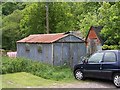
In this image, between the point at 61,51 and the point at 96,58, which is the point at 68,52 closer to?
the point at 61,51

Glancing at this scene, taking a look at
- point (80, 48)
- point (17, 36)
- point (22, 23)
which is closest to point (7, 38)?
point (17, 36)

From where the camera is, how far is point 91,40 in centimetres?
1978

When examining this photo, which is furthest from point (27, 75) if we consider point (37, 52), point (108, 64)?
point (37, 52)

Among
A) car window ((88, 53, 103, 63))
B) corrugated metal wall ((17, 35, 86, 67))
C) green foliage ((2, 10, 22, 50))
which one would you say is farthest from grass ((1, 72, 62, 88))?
green foliage ((2, 10, 22, 50))

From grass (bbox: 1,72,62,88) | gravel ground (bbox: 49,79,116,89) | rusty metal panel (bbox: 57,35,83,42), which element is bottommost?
gravel ground (bbox: 49,79,116,89)

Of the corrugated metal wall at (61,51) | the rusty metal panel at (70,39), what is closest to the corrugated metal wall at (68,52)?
the corrugated metal wall at (61,51)

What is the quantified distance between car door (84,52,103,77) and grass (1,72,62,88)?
1.72 metres

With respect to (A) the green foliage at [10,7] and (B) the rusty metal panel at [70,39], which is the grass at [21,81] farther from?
(A) the green foliage at [10,7]

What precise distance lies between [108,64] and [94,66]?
84 cm

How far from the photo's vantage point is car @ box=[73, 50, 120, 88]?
439 inches

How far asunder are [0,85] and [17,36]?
24574 mm

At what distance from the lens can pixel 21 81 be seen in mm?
11430

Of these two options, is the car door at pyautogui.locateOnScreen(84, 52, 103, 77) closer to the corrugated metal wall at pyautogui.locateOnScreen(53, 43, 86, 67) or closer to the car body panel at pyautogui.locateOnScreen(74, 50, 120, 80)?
the car body panel at pyautogui.locateOnScreen(74, 50, 120, 80)

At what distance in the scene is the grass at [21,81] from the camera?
10.6 metres
